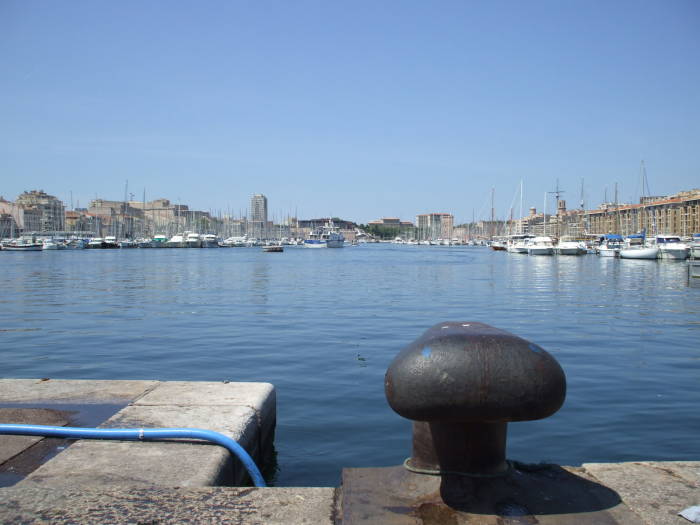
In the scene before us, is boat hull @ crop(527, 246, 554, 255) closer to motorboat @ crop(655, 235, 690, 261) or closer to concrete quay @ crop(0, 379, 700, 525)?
motorboat @ crop(655, 235, 690, 261)

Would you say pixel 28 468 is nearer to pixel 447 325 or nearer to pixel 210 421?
pixel 210 421

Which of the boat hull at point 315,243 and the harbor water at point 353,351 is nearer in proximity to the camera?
the harbor water at point 353,351

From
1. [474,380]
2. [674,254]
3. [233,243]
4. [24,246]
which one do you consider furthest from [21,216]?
[474,380]

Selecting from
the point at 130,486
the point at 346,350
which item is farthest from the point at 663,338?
the point at 130,486

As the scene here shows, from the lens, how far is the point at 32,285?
32531 millimetres

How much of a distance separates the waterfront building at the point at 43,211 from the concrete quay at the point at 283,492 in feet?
575

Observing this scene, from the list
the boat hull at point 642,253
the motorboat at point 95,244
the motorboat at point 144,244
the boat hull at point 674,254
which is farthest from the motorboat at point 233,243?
the boat hull at point 674,254

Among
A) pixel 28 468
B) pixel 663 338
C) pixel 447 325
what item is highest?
pixel 447 325

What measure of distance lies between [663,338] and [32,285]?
1158 inches

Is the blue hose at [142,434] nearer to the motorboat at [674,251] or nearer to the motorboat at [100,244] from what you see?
the motorboat at [674,251]

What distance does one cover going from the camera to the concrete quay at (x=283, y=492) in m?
2.98

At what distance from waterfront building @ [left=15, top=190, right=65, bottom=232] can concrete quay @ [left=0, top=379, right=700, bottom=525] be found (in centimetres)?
17532

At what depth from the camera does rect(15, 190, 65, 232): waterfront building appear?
168 metres

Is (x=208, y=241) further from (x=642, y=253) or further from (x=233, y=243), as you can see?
(x=642, y=253)
